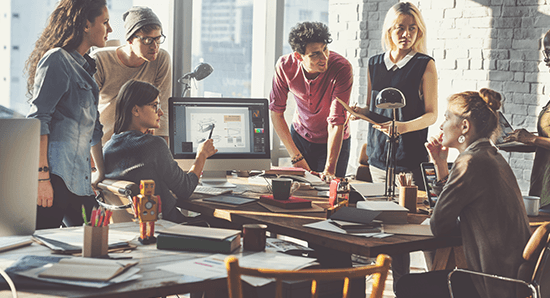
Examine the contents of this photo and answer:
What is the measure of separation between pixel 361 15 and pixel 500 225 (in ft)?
9.99

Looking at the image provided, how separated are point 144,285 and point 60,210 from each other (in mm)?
1038

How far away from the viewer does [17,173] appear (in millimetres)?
1338

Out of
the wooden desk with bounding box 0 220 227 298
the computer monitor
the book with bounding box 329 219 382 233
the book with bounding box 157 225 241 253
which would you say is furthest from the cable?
the computer monitor

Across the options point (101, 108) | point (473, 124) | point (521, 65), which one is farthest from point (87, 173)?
point (521, 65)

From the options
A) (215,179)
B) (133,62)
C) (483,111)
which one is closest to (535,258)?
(483,111)

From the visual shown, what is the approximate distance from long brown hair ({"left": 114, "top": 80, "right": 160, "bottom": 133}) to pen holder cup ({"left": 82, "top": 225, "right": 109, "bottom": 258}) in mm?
1058

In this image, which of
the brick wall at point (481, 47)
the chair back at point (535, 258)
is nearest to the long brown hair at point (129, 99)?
the chair back at point (535, 258)

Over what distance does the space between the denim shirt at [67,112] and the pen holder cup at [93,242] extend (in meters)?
0.75

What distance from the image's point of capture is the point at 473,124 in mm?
1950

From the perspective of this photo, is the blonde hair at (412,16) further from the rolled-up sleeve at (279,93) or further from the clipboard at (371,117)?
the clipboard at (371,117)

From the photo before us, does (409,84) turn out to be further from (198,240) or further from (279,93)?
(198,240)

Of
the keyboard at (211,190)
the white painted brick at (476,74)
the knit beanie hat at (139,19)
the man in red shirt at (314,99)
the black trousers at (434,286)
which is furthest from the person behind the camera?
the white painted brick at (476,74)

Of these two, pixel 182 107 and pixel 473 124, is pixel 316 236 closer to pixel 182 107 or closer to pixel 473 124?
pixel 473 124

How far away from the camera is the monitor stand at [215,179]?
9.25 feet
